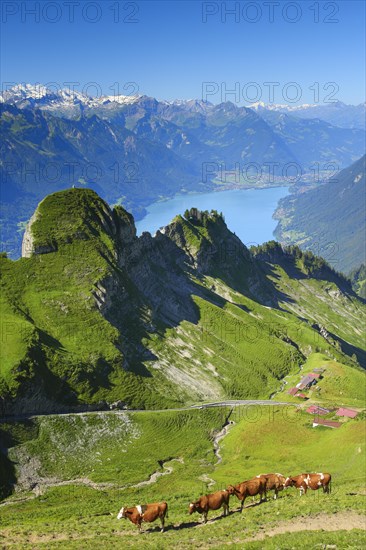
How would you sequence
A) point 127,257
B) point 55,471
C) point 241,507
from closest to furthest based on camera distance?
point 241,507
point 55,471
point 127,257

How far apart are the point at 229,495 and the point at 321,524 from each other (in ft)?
29.0

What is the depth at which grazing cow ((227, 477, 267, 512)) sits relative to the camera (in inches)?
1813

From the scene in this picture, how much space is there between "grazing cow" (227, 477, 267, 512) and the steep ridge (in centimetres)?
5534

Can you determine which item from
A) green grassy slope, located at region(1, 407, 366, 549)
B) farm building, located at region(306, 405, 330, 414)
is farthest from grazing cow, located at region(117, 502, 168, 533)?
farm building, located at region(306, 405, 330, 414)

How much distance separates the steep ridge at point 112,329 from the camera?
327 feet

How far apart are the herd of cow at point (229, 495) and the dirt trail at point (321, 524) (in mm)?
5538

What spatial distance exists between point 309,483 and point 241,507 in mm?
8725

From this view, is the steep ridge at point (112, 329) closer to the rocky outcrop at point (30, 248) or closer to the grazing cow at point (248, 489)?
the rocky outcrop at point (30, 248)

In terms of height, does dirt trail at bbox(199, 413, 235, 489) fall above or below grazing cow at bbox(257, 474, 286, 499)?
below

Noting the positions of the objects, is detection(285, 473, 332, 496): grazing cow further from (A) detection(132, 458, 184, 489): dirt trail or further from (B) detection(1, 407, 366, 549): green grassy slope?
(A) detection(132, 458, 184, 489): dirt trail

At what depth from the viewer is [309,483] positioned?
50.4m

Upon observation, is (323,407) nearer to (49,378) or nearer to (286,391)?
(286,391)

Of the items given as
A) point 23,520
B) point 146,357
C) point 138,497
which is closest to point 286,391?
point 146,357

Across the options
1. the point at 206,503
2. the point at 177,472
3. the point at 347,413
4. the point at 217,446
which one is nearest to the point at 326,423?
the point at 347,413
